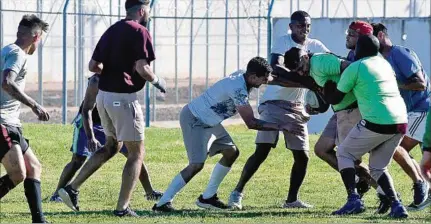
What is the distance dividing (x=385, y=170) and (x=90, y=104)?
3120 mm

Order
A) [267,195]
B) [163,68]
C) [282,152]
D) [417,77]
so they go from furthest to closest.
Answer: [163,68] < [282,152] < [267,195] < [417,77]

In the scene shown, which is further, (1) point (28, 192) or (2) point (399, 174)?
(2) point (399, 174)

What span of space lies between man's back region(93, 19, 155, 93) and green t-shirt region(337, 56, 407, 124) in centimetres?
185

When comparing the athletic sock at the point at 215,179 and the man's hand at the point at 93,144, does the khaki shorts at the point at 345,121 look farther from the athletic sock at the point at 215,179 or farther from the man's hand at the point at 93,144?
the man's hand at the point at 93,144

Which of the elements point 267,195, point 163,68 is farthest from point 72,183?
point 163,68

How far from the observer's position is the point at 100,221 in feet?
35.0

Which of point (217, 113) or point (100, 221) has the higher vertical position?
point (217, 113)

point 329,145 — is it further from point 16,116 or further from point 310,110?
point 16,116

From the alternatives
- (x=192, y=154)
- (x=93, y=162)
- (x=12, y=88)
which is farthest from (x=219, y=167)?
(x=12, y=88)

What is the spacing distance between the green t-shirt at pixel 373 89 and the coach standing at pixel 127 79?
1.77 metres

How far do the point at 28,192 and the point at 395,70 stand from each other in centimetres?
395

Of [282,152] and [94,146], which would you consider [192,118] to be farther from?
[282,152]

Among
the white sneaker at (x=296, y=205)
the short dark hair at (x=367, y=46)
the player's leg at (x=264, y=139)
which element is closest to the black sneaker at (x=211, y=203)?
the player's leg at (x=264, y=139)

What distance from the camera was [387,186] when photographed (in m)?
10.9
